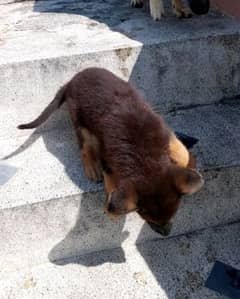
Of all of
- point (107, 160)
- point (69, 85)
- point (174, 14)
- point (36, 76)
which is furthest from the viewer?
point (174, 14)

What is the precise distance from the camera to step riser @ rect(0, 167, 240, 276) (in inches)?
96.7

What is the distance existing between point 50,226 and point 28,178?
29cm

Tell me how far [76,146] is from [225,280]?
113 centimetres

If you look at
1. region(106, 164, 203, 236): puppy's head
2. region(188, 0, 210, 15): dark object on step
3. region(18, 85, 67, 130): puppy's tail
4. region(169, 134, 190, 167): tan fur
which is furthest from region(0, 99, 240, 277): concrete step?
region(188, 0, 210, 15): dark object on step

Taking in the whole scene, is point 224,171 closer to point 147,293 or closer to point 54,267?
point 147,293

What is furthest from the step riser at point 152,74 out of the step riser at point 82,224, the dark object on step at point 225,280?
the dark object on step at point 225,280

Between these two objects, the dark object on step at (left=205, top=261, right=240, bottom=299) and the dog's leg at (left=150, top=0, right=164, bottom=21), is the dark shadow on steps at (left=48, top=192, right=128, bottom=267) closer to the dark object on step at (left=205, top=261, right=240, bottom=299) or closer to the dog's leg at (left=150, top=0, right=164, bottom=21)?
the dark object on step at (left=205, top=261, right=240, bottom=299)

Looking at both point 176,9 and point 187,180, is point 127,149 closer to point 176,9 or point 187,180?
point 187,180

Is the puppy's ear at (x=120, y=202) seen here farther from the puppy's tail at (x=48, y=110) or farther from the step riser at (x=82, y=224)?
the puppy's tail at (x=48, y=110)

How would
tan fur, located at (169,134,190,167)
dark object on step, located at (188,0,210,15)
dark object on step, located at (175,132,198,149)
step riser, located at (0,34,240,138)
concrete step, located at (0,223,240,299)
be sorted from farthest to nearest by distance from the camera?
dark object on step, located at (188,0,210,15)
step riser, located at (0,34,240,138)
dark object on step, located at (175,132,198,149)
concrete step, located at (0,223,240,299)
tan fur, located at (169,134,190,167)

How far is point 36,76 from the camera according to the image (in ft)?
9.91

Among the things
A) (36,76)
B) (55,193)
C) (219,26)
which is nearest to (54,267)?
(55,193)

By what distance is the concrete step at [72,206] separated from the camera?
245cm

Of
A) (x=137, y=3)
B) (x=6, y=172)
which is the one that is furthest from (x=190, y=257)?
(x=137, y=3)
